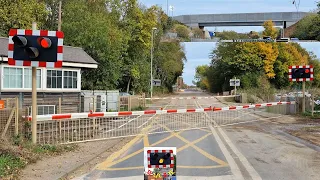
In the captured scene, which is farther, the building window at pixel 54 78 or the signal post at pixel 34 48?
the building window at pixel 54 78

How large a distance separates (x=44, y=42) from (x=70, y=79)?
36.4 ft

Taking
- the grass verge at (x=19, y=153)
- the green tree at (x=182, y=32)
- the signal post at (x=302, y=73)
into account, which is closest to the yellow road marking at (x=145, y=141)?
the grass verge at (x=19, y=153)

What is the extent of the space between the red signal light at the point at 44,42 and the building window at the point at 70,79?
10676mm

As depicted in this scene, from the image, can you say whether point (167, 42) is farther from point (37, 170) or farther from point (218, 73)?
point (37, 170)

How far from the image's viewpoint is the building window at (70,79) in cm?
2089

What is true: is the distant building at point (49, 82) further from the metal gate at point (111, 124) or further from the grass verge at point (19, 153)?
the grass verge at point (19, 153)

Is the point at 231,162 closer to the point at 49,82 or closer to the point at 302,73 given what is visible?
the point at 49,82

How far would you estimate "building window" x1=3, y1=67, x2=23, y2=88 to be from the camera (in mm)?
18219

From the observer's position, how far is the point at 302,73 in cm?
2595

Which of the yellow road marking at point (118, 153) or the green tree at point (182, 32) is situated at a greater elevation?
the green tree at point (182, 32)

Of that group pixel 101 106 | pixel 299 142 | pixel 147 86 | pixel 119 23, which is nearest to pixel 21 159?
pixel 299 142

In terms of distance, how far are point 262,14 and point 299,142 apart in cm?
10548

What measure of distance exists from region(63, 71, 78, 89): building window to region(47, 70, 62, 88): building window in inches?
14.3

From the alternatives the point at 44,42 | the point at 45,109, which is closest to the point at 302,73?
the point at 45,109
